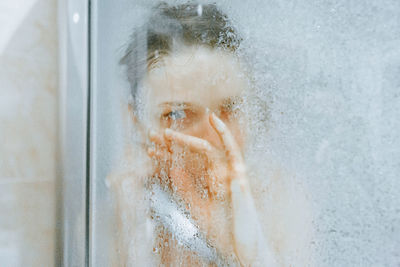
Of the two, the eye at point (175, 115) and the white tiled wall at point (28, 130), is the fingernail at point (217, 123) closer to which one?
the eye at point (175, 115)

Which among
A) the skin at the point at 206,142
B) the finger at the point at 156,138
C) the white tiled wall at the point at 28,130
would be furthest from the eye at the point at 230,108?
the white tiled wall at the point at 28,130

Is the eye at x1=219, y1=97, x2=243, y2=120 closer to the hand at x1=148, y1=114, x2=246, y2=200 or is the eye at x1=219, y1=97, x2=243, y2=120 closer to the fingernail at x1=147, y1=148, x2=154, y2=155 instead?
the hand at x1=148, y1=114, x2=246, y2=200

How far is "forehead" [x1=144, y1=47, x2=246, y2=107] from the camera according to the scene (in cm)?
34

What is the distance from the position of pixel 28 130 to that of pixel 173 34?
0.31 m

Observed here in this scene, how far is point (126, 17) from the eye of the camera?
508 millimetres

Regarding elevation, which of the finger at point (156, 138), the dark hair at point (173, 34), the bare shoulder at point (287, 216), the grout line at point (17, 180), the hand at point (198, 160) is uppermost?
the dark hair at point (173, 34)

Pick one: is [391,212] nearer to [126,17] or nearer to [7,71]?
[126,17]

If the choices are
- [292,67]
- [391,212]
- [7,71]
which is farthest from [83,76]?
[391,212]

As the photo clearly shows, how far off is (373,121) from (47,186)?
0.51 m

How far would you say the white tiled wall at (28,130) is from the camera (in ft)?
1.71

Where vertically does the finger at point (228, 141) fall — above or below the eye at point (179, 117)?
below

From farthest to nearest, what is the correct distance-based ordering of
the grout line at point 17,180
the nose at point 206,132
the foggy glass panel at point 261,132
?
the grout line at point 17,180 < the nose at point 206,132 < the foggy glass panel at point 261,132

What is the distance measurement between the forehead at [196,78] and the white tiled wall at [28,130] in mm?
218

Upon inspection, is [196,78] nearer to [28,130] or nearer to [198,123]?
[198,123]
